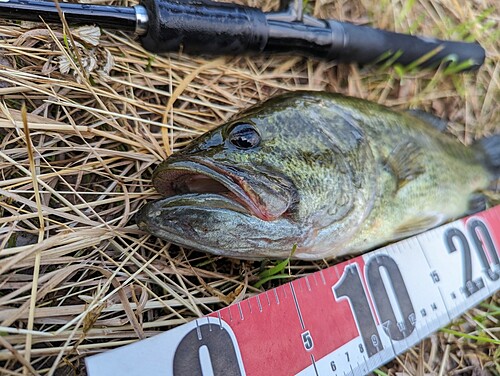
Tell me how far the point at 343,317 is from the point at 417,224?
0.84 metres

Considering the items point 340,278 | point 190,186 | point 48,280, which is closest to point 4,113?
point 48,280

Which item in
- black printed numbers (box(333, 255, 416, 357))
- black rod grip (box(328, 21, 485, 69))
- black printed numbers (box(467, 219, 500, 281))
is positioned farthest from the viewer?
black rod grip (box(328, 21, 485, 69))

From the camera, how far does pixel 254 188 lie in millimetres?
1884

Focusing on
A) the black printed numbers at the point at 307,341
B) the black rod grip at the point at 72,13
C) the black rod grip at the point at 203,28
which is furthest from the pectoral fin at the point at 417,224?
the black rod grip at the point at 72,13

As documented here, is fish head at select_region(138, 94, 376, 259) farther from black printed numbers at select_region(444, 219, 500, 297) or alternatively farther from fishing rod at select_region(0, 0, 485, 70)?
black printed numbers at select_region(444, 219, 500, 297)

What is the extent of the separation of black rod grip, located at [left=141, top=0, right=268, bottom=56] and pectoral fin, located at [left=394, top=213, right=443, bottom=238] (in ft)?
4.59

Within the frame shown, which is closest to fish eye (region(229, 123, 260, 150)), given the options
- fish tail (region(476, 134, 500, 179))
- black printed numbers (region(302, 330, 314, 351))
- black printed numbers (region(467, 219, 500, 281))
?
black printed numbers (region(302, 330, 314, 351))

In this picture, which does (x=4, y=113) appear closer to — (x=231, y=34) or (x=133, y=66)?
(x=133, y=66)

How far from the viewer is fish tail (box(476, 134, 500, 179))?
3.05 metres

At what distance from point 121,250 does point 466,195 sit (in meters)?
2.29

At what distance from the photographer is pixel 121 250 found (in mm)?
2137

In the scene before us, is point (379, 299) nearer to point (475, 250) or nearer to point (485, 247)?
point (475, 250)

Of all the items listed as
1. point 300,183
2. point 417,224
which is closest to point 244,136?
point 300,183

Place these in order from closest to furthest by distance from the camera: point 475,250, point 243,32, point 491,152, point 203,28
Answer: point 203,28 → point 243,32 → point 475,250 → point 491,152
